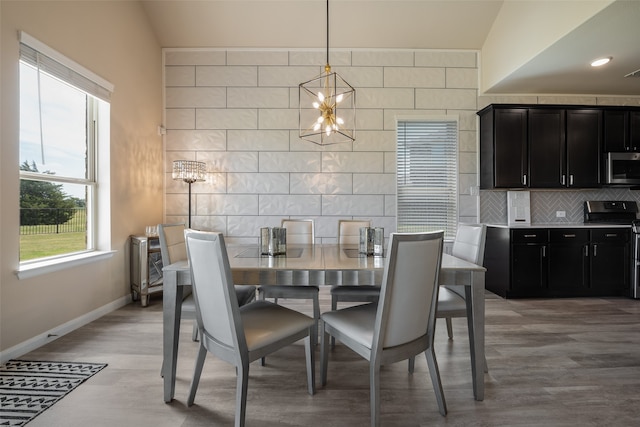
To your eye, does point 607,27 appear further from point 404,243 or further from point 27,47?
point 27,47

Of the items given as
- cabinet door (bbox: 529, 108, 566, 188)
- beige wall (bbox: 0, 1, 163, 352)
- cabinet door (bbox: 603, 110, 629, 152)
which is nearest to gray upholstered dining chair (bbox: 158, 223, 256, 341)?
beige wall (bbox: 0, 1, 163, 352)

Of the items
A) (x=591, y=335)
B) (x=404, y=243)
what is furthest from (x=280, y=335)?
(x=591, y=335)

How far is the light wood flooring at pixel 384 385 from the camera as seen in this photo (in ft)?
5.16

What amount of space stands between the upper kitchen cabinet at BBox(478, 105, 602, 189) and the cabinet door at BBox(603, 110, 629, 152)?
9 cm

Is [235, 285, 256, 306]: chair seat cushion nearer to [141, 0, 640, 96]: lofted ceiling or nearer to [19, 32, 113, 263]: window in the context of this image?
[19, 32, 113, 263]: window

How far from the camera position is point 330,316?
5.77 ft

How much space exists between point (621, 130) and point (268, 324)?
4.93 m

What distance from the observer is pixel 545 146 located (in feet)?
12.7

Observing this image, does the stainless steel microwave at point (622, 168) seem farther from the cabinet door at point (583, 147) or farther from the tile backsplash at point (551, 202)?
the tile backsplash at point (551, 202)

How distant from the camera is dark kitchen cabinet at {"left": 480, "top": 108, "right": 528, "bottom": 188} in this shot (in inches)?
151

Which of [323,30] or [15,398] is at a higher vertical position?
[323,30]

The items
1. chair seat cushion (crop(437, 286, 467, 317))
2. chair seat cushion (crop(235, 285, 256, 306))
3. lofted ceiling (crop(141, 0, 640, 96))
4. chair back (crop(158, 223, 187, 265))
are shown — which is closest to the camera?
chair seat cushion (crop(437, 286, 467, 317))

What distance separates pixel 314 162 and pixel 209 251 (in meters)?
2.92

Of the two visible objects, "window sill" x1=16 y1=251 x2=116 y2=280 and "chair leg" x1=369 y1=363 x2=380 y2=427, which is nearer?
"chair leg" x1=369 y1=363 x2=380 y2=427
